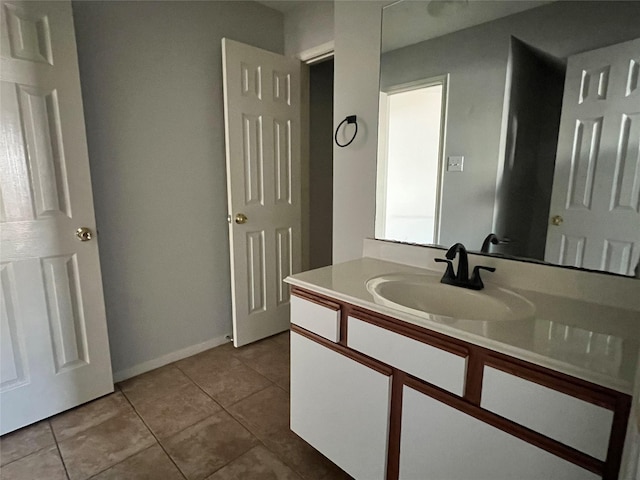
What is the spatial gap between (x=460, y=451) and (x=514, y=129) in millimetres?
1101

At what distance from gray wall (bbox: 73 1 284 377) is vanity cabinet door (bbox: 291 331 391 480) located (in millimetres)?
1219

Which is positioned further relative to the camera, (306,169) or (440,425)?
(306,169)

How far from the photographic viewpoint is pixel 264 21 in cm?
246

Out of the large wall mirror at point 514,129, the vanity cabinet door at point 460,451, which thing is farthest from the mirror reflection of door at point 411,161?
the vanity cabinet door at point 460,451

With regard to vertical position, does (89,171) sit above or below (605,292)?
above

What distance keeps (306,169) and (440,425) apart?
216 cm

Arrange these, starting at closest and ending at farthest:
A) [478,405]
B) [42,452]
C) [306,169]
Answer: [478,405]
[42,452]
[306,169]

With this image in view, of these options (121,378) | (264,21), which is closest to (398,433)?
(121,378)

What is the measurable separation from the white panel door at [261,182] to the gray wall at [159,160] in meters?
0.17

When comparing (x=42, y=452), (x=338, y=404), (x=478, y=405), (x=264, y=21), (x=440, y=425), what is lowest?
(x=42, y=452)

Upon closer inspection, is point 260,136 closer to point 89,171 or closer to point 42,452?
point 89,171

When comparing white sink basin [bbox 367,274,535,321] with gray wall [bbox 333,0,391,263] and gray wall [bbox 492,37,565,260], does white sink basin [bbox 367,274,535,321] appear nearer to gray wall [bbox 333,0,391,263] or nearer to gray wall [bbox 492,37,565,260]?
gray wall [bbox 492,37,565,260]

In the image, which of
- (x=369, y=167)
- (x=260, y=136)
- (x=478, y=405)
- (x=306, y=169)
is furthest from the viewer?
(x=306, y=169)

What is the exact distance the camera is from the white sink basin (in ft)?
3.68
